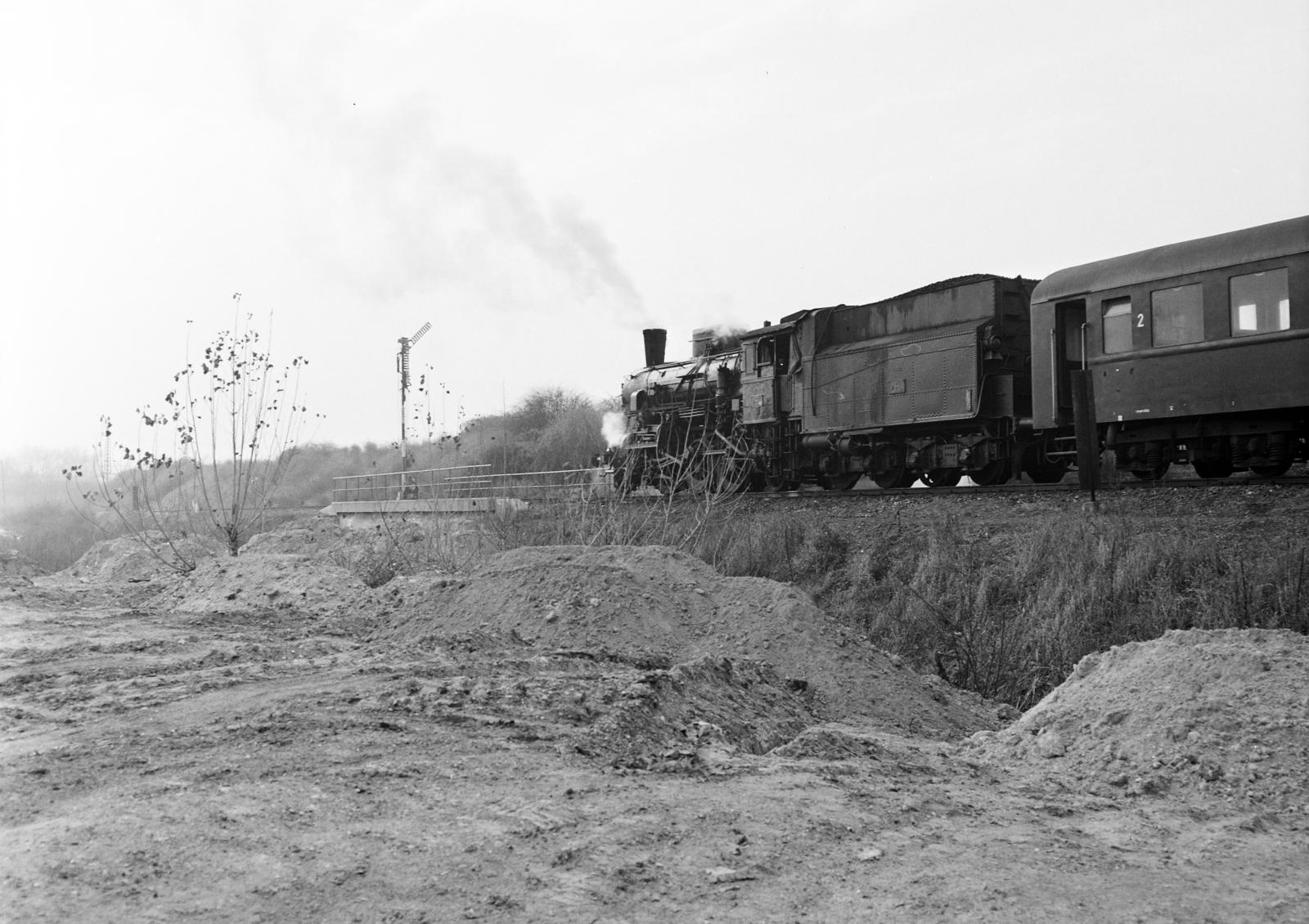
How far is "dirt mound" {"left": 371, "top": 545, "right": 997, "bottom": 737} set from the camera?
679 centimetres

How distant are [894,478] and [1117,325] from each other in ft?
17.2

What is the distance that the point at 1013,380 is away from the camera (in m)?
17.1

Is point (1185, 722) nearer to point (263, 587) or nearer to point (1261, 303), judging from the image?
point (263, 587)

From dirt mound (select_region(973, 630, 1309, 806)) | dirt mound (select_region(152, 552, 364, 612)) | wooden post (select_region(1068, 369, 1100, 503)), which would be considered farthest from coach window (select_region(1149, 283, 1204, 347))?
dirt mound (select_region(152, 552, 364, 612))

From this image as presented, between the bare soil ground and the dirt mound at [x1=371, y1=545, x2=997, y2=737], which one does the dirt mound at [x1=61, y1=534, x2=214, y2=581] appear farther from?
the bare soil ground

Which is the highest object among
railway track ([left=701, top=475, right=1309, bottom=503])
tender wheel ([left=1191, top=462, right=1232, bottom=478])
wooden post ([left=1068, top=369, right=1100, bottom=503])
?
wooden post ([left=1068, top=369, right=1100, bottom=503])

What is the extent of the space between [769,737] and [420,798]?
2.05 meters

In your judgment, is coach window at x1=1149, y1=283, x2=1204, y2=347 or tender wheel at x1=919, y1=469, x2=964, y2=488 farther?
tender wheel at x1=919, y1=469, x2=964, y2=488

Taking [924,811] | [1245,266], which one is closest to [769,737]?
[924,811]

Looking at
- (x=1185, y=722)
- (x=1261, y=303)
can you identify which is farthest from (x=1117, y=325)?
(x=1185, y=722)

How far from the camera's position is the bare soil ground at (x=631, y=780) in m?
3.22

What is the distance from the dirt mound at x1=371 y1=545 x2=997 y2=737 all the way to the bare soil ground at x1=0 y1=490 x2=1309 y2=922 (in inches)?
1.6

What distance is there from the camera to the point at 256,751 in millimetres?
4438

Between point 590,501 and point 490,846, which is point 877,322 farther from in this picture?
point 490,846
